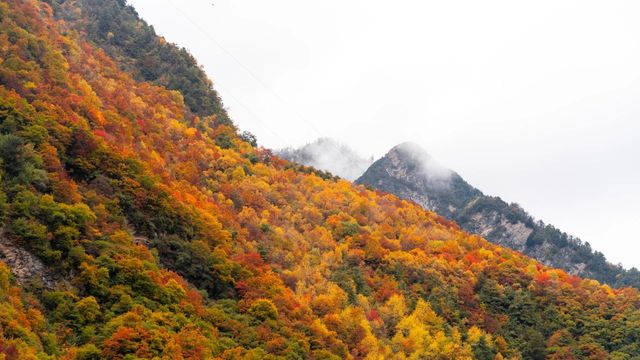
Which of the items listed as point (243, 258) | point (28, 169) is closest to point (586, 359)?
point (243, 258)

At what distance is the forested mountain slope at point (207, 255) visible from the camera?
50469 millimetres

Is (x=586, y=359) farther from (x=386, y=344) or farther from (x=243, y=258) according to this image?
(x=243, y=258)

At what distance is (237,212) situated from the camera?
331 feet

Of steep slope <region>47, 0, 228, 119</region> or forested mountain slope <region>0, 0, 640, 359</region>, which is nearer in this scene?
forested mountain slope <region>0, 0, 640, 359</region>

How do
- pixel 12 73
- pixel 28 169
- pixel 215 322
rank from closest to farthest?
pixel 28 169 → pixel 215 322 → pixel 12 73

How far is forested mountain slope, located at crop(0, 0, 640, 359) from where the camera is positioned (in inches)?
1987

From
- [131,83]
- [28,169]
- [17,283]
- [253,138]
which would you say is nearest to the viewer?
[17,283]

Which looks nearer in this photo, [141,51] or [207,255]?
[207,255]

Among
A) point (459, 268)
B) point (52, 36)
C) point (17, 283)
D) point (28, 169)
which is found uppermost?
point (459, 268)

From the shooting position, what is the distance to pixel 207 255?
71062 millimetres

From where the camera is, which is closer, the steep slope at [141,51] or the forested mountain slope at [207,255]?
the forested mountain slope at [207,255]

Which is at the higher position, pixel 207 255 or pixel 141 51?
pixel 141 51

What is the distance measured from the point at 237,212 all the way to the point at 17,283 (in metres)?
54.5

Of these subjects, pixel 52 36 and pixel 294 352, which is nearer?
pixel 294 352
